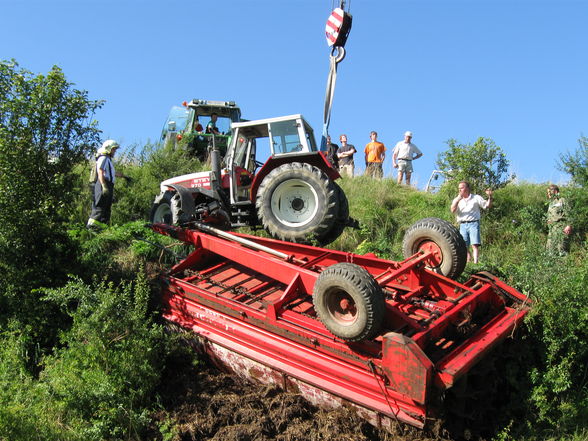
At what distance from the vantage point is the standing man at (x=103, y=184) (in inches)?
309

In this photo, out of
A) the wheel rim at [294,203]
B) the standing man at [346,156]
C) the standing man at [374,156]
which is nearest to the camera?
the wheel rim at [294,203]

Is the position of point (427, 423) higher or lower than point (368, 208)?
lower

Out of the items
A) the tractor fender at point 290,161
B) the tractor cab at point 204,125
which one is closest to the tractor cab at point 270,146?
the tractor fender at point 290,161

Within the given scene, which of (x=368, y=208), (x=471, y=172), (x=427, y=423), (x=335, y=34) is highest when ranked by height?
(x=335, y=34)

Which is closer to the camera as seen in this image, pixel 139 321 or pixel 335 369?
pixel 335 369

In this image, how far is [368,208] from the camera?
10375 mm

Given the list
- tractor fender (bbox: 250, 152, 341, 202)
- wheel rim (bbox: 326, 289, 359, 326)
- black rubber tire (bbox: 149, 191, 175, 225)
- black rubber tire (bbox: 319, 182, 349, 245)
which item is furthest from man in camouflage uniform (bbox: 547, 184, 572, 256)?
black rubber tire (bbox: 149, 191, 175, 225)

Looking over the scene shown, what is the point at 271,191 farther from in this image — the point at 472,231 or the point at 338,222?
the point at 472,231

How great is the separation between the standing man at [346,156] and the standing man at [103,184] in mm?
6858

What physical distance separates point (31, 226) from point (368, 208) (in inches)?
253

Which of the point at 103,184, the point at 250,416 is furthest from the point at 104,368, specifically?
the point at 103,184

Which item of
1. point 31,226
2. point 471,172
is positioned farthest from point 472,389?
point 471,172

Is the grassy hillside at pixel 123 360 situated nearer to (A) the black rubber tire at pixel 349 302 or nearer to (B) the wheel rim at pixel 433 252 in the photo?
(B) the wheel rim at pixel 433 252

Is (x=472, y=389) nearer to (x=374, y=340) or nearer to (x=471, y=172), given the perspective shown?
(x=374, y=340)
